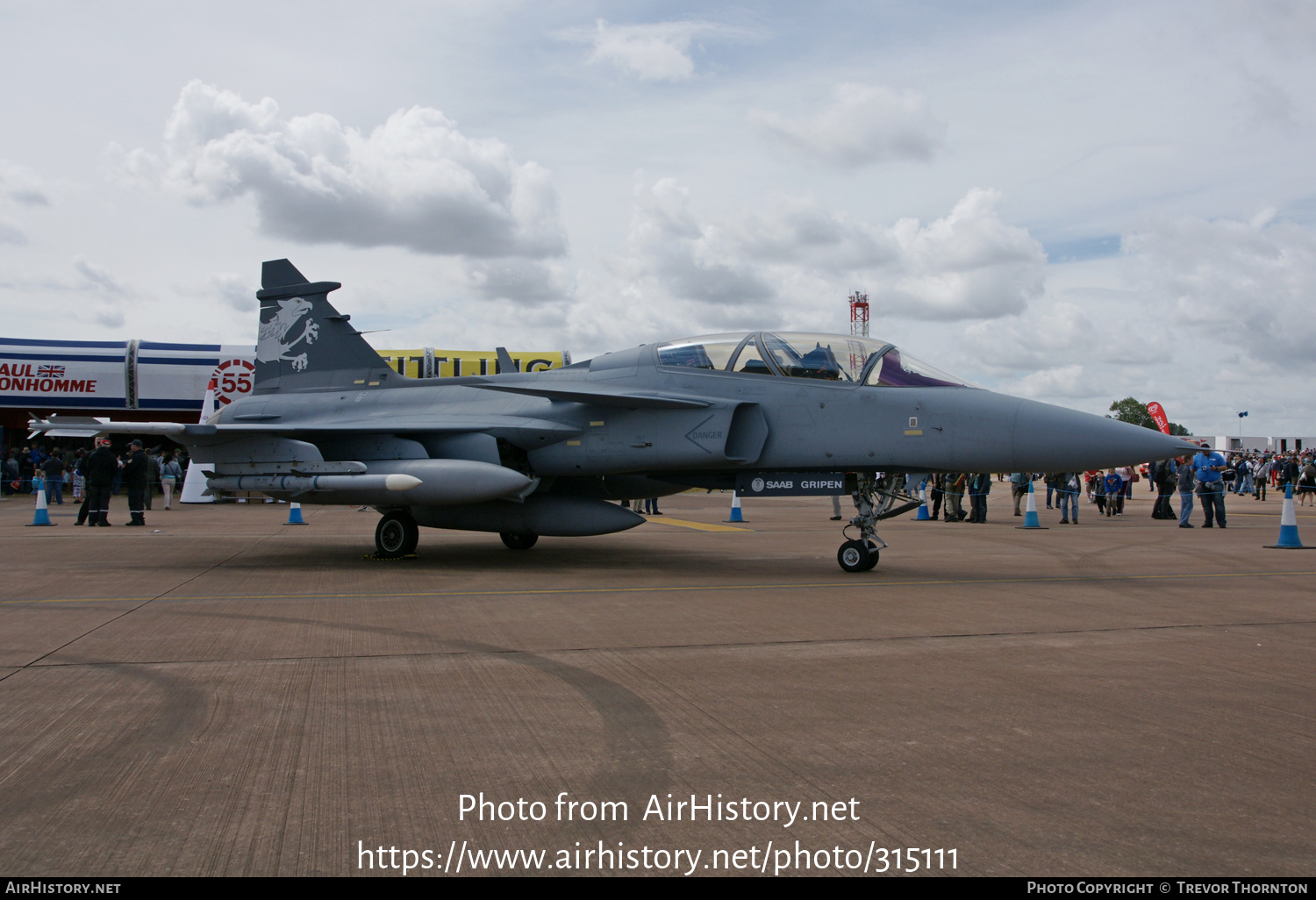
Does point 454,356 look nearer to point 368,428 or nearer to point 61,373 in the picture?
point 61,373

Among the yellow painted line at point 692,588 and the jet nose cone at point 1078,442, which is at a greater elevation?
the jet nose cone at point 1078,442

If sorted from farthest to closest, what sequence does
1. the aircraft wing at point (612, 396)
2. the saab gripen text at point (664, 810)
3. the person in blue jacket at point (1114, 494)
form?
1. the person in blue jacket at point (1114, 494)
2. the aircraft wing at point (612, 396)
3. the saab gripen text at point (664, 810)

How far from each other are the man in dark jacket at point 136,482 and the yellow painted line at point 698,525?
10.2 metres

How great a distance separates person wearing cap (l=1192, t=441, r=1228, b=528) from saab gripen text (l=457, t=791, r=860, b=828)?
1788 cm

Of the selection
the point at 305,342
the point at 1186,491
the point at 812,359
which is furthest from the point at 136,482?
the point at 1186,491

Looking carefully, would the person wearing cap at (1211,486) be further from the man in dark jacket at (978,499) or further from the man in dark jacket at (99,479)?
the man in dark jacket at (99,479)

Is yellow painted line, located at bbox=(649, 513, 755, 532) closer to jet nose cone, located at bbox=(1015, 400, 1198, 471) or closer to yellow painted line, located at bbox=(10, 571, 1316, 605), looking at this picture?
yellow painted line, located at bbox=(10, 571, 1316, 605)

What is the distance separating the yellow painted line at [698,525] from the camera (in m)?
17.5

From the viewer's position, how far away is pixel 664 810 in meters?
3.07

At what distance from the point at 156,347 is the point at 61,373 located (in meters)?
2.69

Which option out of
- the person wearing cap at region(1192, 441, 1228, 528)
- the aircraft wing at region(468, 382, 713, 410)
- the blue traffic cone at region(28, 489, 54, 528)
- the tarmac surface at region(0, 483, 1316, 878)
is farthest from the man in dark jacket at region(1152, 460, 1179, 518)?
the blue traffic cone at region(28, 489, 54, 528)

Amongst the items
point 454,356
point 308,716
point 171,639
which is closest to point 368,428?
point 171,639

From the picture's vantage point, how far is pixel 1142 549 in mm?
13195

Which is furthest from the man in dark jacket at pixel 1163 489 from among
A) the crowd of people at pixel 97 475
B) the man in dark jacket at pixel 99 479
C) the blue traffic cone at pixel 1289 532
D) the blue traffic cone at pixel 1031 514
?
the man in dark jacket at pixel 99 479
